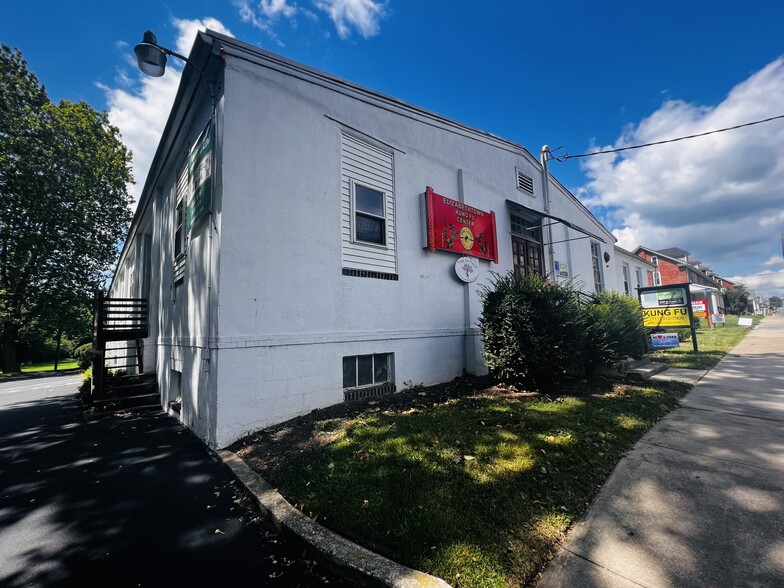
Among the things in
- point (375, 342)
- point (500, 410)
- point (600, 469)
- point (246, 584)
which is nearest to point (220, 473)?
point (246, 584)

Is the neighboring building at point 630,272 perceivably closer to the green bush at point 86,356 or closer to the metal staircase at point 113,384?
the metal staircase at point 113,384

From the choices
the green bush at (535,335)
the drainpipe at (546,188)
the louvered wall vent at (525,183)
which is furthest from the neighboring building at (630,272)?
the green bush at (535,335)

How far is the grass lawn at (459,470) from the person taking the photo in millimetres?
2344

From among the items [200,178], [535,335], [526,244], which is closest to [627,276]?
[526,244]

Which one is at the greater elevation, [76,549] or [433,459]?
[433,459]

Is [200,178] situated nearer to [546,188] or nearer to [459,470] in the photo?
[459,470]

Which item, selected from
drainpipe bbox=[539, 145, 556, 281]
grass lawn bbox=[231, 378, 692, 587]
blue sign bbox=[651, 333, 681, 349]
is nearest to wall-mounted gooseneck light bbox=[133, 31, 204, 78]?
grass lawn bbox=[231, 378, 692, 587]

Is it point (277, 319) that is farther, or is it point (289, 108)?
point (289, 108)

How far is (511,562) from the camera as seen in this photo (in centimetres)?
219

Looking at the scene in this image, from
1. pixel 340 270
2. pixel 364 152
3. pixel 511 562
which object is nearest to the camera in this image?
pixel 511 562

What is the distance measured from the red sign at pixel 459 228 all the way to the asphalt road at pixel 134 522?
5782mm

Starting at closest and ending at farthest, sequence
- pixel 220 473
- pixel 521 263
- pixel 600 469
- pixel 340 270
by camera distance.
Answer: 1. pixel 600 469
2. pixel 220 473
3. pixel 340 270
4. pixel 521 263

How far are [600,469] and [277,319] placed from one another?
4386 millimetres

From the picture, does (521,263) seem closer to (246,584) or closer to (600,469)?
(600,469)
